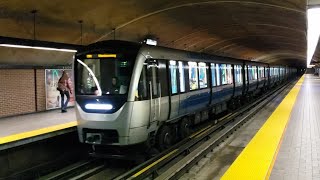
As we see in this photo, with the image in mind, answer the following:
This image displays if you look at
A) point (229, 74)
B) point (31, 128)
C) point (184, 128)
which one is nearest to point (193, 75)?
point (184, 128)

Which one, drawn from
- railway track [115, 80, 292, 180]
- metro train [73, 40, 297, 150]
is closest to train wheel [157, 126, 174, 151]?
metro train [73, 40, 297, 150]

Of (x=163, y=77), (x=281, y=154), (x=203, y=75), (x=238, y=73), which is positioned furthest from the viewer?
(x=238, y=73)

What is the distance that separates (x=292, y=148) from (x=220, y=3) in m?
7.28

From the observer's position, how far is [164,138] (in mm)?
9008

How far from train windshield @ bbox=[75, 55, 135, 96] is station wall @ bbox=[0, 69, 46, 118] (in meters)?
5.14

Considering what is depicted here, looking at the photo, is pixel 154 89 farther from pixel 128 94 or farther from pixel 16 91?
pixel 16 91

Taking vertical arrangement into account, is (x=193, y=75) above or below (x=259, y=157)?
above

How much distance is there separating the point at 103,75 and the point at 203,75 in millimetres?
4810

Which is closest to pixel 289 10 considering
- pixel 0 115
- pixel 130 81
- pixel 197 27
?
pixel 197 27

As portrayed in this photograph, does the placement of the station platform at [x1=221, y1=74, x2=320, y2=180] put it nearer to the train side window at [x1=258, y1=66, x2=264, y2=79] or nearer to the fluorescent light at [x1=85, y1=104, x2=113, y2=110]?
the fluorescent light at [x1=85, y1=104, x2=113, y2=110]

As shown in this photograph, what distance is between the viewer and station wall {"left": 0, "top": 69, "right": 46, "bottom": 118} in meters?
12.1

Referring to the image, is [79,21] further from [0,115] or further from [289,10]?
[289,10]

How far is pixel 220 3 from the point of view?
13859 mm

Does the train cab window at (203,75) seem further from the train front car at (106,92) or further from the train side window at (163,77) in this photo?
the train front car at (106,92)
